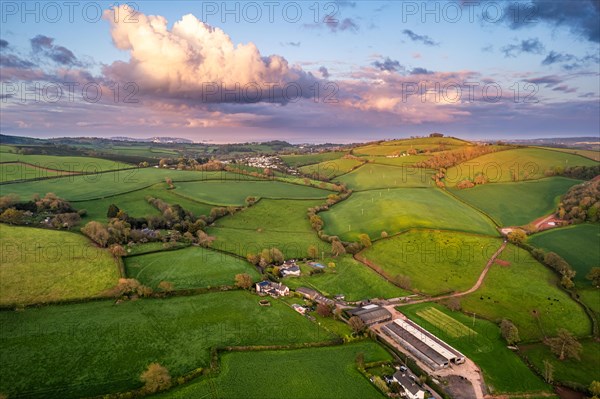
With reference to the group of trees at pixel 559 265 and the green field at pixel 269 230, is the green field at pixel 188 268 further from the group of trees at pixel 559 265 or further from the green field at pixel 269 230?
the group of trees at pixel 559 265

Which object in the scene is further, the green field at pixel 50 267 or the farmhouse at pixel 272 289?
the farmhouse at pixel 272 289

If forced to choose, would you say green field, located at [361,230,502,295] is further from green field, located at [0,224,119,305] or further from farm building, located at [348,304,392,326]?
green field, located at [0,224,119,305]

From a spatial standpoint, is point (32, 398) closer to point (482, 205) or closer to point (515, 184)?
point (482, 205)

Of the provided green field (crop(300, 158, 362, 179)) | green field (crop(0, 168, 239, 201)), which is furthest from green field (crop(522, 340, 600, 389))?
green field (crop(300, 158, 362, 179))

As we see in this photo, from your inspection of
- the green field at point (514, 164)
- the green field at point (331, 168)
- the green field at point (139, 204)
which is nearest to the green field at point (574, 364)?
the green field at point (139, 204)

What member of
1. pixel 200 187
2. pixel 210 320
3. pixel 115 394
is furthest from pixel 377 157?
pixel 115 394

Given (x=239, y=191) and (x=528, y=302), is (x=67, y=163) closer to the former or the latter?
(x=239, y=191)

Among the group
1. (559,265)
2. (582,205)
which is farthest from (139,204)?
(582,205)
